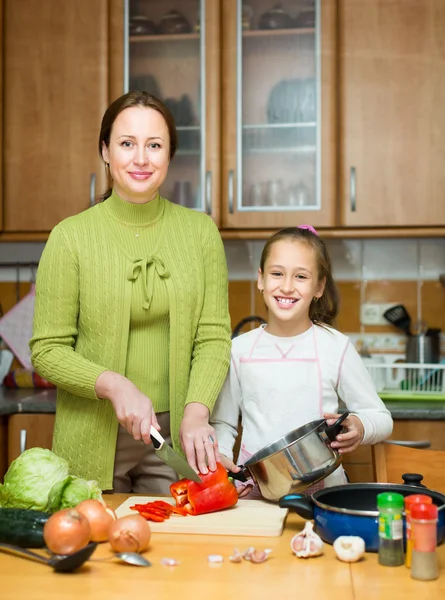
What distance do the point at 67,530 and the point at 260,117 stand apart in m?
1.97

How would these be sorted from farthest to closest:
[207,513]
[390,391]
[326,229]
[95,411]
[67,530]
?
[326,229] < [390,391] < [95,411] < [207,513] < [67,530]

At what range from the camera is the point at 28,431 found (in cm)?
252

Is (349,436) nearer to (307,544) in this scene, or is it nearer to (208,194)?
(307,544)

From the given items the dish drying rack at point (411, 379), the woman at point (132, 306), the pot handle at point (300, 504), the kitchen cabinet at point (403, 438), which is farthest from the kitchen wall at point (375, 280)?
the pot handle at point (300, 504)

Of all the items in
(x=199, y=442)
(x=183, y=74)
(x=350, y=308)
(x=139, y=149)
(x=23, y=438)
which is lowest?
(x=23, y=438)

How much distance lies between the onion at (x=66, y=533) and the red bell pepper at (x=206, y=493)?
0.80 feet

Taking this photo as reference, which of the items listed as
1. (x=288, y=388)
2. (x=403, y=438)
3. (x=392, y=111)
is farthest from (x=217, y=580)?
(x=392, y=111)

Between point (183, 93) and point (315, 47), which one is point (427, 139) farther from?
point (183, 93)

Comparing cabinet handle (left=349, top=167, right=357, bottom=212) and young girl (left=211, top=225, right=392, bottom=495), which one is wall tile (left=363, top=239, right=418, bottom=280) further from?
young girl (left=211, top=225, right=392, bottom=495)

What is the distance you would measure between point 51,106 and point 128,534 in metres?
2.02

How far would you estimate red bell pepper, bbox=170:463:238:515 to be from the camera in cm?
133

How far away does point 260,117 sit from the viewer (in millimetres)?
2807

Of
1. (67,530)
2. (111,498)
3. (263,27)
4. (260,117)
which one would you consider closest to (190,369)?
(111,498)

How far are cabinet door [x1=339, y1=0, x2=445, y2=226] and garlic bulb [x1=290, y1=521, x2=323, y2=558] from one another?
1.70 m
